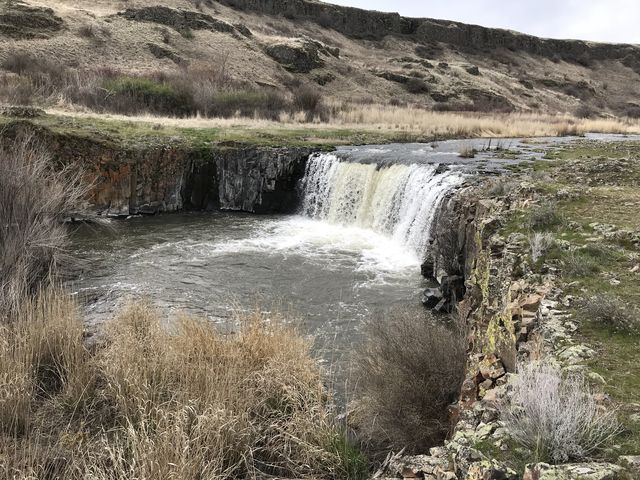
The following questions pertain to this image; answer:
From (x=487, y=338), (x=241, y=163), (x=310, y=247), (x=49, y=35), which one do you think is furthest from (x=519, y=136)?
(x=49, y=35)

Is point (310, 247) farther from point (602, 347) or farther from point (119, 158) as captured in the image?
point (602, 347)

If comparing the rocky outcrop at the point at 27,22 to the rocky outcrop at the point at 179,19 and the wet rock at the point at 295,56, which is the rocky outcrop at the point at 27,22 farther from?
the wet rock at the point at 295,56

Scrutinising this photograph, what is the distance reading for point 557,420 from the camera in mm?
2961

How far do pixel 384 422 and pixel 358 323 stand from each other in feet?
13.5

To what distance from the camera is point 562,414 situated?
2.95 m

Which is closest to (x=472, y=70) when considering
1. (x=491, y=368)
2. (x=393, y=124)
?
(x=393, y=124)

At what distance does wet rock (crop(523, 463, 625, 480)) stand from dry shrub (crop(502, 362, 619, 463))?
0.35 ft

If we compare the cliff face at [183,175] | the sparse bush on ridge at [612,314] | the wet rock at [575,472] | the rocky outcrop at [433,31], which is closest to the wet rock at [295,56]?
the rocky outcrop at [433,31]

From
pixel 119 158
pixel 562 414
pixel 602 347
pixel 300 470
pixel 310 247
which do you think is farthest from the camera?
pixel 119 158

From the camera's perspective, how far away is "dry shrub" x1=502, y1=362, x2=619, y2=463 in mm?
2908

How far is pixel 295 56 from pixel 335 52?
784cm

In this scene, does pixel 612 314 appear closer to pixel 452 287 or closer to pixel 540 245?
pixel 540 245

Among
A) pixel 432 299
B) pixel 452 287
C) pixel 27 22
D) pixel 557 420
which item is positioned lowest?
pixel 432 299

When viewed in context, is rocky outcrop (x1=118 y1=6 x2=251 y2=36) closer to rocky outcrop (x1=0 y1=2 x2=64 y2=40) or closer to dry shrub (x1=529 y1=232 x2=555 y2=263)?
rocky outcrop (x1=0 y1=2 x2=64 y2=40)
